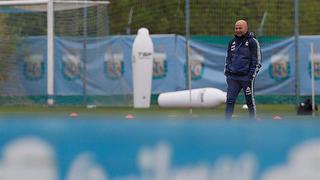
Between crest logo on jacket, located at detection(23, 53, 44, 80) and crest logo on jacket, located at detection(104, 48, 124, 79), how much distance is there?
1.57 metres

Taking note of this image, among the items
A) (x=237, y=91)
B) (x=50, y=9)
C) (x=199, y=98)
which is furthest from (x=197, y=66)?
(x=237, y=91)

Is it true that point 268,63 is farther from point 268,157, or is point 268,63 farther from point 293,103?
point 268,157

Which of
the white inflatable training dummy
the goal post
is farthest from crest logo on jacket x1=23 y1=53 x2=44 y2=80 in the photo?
the white inflatable training dummy

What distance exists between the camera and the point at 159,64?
687 inches

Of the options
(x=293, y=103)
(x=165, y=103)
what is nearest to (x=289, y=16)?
(x=293, y=103)

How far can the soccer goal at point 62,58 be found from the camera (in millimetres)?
16859

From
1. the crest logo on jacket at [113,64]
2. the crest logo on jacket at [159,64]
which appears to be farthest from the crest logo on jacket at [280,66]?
the crest logo on jacket at [113,64]

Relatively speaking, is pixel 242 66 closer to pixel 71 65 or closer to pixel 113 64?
Answer: pixel 113 64

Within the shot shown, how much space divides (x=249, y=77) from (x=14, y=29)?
30.2ft

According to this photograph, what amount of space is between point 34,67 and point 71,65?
37.4 inches

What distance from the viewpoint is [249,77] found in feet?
32.1

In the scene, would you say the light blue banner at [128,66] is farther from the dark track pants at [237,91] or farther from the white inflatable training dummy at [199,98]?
the dark track pants at [237,91]

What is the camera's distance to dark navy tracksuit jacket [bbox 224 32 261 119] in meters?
9.71

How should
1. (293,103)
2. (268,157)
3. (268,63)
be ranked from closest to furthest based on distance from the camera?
(268,157), (293,103), (268,63)
